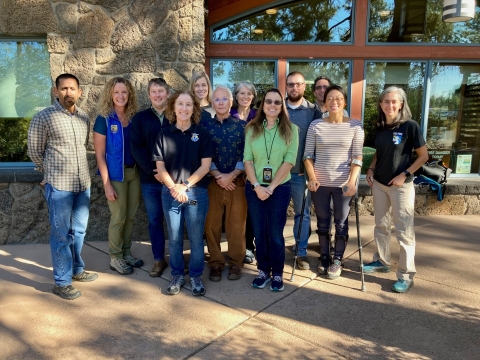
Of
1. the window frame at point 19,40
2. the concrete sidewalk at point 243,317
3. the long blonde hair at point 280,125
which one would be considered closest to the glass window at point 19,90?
the window frame at point 19,40

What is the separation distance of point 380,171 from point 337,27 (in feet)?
10.6

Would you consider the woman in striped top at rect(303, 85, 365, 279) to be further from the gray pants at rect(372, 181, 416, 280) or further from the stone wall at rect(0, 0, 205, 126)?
the stone wall at rect(0, 0, 205, 126)

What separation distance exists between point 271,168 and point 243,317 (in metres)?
1.24

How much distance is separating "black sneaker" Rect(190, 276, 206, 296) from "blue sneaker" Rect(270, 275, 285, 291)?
617mm

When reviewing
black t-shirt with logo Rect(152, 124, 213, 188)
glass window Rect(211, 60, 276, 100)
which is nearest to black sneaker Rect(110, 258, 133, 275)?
black t-shirt with logo Rect(152, 124, 213, 188)

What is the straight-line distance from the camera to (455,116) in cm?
639

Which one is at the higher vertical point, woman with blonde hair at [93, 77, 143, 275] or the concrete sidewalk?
woman with blonde hair at [93, 77, 143, 275]

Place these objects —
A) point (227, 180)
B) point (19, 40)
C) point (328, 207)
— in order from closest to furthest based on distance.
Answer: point (227, 180) → point (328, 207) → point (19, 40)

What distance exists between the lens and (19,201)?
15.1 feet

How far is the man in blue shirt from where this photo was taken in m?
3.54

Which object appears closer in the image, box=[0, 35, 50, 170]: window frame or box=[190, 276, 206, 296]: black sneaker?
box=[190, 276, 206, 296]: black sneaker

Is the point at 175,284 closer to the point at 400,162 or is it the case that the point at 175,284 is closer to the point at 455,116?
the point at 400,162

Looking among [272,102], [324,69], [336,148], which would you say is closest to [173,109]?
[272,102]

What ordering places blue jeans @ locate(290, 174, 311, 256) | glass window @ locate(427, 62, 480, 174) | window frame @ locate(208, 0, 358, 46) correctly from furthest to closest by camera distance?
glass window @ locate(427, 62, 480, 174), window frame @ locate(208, 0, 358, 46), blue jeans @ locate(290, 174, 311, 256)
